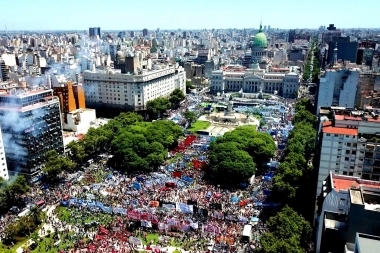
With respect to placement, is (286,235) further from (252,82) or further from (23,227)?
(252,82)

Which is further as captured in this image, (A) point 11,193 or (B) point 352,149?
(A) point 11,193

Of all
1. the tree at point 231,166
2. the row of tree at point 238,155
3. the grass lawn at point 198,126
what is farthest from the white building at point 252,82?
the tree at point 231,166

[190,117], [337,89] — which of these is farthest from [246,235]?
[337,89]

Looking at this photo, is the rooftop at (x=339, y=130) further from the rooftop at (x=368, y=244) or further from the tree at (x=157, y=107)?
the tree at (x=157, y=107)

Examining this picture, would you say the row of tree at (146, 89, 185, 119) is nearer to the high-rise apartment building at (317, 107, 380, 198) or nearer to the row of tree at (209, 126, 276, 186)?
the row of tree at (209, 126, 276, 186)

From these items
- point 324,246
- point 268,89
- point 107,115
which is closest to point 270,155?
point 324,246

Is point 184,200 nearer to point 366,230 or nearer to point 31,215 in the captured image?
point 31,215
